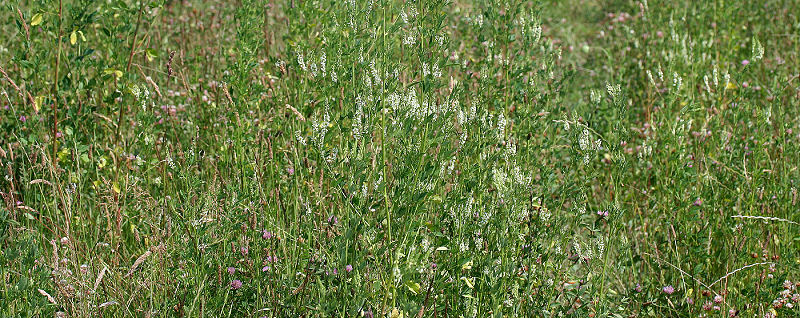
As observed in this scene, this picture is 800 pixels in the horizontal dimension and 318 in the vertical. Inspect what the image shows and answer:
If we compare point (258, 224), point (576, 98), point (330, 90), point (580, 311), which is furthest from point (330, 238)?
point (576, 98)

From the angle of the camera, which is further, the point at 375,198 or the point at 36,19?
the point at 36,19

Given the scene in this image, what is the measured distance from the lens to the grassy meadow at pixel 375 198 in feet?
7.43

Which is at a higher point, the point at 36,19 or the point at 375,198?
the point at 36,19

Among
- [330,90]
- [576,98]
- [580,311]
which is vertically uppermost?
[330,90]

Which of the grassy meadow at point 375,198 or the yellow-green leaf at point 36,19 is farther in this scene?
the yellow-green leaf at point 36,19

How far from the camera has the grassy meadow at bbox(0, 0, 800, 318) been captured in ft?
7.43

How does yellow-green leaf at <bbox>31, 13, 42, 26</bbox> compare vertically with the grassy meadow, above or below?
above

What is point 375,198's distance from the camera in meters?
2.23

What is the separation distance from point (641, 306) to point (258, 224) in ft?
4.57

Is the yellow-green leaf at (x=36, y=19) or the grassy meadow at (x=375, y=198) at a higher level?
the yellow-green leaf at (x=36, y=19)

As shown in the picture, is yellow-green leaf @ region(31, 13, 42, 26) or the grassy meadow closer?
the grassy meadow

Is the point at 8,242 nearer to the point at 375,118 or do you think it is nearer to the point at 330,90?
the point at 330,90

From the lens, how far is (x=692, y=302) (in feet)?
9.47

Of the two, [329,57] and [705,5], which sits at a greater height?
[329,57]
